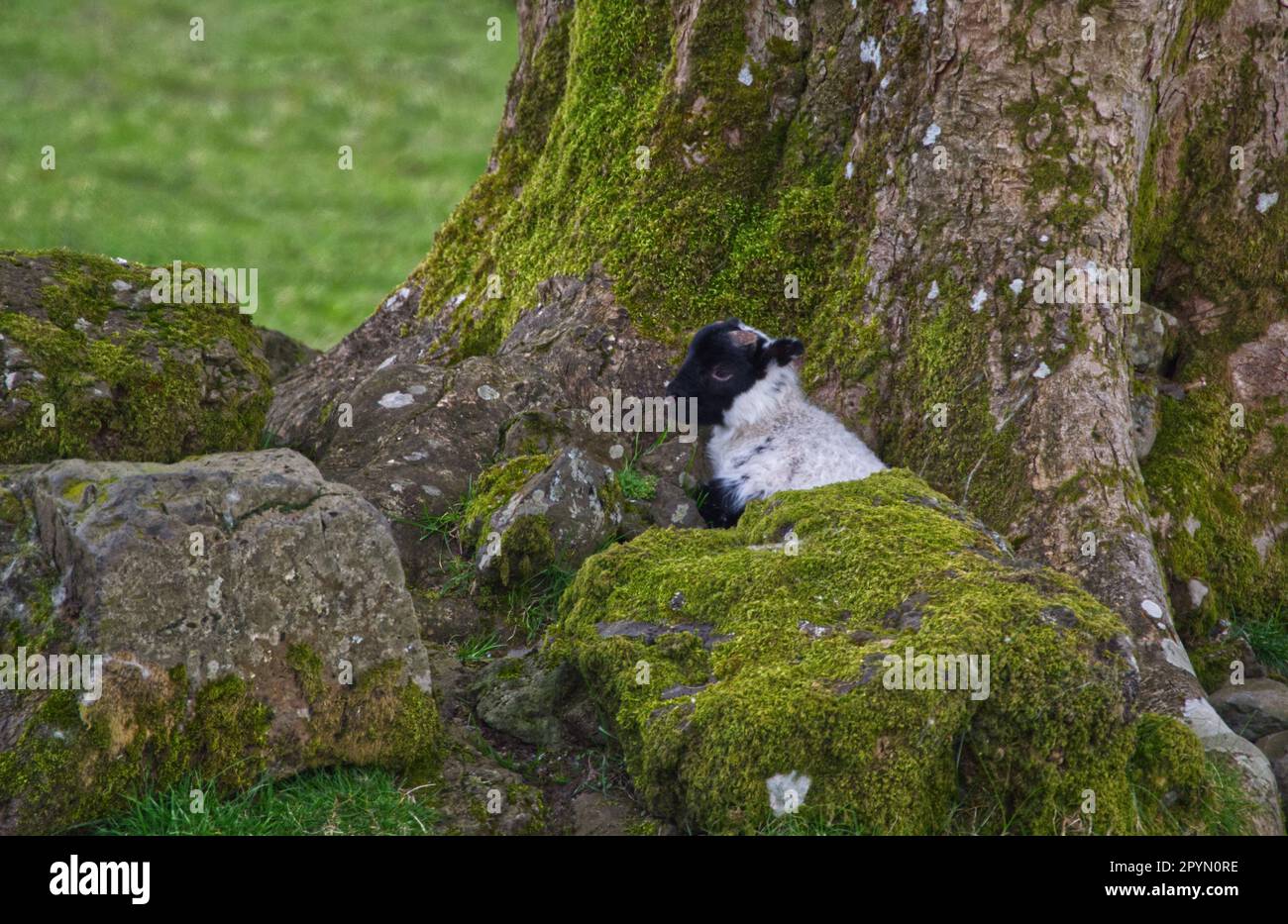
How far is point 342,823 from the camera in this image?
16.6 feet

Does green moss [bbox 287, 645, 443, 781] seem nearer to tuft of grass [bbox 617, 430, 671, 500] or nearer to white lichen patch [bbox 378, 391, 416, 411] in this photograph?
tuft of grass [bbox 617, 430, 671, 500]

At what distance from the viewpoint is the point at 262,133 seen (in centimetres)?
2536

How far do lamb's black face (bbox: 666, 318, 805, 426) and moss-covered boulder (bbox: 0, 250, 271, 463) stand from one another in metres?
2.53

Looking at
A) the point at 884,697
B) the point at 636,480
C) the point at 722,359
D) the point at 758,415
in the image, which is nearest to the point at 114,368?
the point at 636,480

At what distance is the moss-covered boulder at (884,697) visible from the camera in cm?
489

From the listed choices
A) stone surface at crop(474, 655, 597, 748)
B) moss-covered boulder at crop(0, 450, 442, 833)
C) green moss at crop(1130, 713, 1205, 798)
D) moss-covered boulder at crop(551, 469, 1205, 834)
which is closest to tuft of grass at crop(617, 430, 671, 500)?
stone surface at crop(474, 655, 597, 748)

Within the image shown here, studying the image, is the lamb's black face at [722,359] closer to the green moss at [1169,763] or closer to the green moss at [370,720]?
the green moss at [370,720]

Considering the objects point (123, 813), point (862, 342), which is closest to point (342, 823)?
point (123, 813)

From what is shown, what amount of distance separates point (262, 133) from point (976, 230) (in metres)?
20.8

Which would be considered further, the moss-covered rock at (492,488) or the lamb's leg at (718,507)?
the lamb's leg at (718,507)

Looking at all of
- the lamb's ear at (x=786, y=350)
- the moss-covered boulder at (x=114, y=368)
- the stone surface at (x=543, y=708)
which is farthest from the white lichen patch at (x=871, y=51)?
the stone surface at (x=543, y=708)

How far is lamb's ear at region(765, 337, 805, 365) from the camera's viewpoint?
7996mm

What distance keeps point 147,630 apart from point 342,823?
1057 mm

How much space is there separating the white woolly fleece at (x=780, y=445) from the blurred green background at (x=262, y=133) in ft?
33.7
